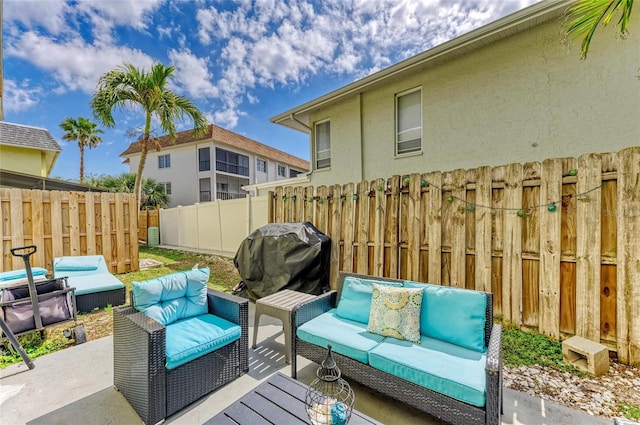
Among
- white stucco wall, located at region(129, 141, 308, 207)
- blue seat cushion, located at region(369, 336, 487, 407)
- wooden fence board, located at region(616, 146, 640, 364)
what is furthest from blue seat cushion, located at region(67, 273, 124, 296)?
white stucco wall, located at region(129, 141, 308, 207)

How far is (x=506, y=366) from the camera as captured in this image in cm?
286

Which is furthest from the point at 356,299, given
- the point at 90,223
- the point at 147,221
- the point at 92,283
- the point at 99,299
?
the point at 147,221

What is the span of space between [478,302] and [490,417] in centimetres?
92

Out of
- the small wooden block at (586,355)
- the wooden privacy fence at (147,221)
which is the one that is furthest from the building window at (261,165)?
the small wooden block at (586,355)

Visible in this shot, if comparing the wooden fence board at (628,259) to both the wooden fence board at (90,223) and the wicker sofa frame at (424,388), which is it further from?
the wooden fence board at (90,223)

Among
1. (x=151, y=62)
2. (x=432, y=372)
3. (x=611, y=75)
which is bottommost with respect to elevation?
(x=432, y=372)

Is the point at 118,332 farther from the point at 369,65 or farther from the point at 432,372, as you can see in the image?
the point at 369,65

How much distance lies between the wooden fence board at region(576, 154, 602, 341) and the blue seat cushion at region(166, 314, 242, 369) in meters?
3.86

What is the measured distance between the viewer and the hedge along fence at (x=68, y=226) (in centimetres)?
572

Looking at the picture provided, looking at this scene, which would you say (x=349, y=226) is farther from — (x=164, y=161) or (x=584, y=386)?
(x=164, y=161)

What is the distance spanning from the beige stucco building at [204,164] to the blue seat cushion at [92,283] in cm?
1559

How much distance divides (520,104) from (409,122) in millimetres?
2299

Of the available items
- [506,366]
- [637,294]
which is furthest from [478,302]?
[637,294]

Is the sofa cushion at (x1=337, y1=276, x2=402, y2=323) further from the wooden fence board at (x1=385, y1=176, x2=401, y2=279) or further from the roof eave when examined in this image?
the roof eave
